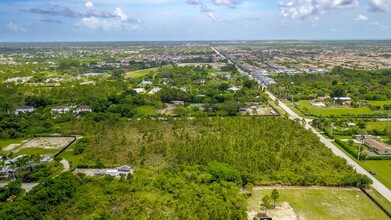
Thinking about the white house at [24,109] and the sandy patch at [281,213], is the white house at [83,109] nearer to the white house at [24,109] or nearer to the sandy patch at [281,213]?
the white house at [24,109]

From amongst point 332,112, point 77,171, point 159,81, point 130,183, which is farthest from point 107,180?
point 159,81

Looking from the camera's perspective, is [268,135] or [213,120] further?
[213,120]

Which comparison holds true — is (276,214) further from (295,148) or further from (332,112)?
(332,112)

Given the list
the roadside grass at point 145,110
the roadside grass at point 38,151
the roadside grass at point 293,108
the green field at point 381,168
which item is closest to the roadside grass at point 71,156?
the roadside grass at point 38,151

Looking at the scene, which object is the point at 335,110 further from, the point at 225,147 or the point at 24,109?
the point at 24,109

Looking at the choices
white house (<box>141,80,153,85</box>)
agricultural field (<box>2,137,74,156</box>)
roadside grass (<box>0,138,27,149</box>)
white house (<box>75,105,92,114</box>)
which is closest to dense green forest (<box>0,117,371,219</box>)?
agricultural field (<box>2,137,74,156</box>)

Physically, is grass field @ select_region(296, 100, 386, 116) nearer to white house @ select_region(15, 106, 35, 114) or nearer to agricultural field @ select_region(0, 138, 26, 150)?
agricultural field @ select_region(0, 138, 26, 150)
